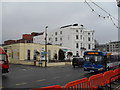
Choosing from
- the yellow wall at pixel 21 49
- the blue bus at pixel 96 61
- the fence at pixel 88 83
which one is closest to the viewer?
the fence at pixel 88 83

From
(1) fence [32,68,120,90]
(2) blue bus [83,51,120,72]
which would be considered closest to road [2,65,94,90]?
(2) blue bus [83,51,120,72]

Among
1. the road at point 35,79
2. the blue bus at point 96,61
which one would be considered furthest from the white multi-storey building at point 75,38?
the blue bus at point 96,61

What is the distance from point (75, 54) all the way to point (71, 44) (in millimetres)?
4105

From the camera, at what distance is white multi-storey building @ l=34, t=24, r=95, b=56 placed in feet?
220

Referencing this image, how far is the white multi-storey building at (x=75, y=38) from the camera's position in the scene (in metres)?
67.0

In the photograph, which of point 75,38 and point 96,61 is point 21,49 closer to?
point 75,38

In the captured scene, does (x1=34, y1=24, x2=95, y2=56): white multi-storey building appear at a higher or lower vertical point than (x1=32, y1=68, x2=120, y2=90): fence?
higher

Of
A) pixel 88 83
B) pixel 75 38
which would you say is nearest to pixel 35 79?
pixel 88 83

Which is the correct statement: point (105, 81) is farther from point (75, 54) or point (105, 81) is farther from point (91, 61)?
point (75, 54)

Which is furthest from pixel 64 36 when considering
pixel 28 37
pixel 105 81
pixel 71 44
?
pixel 105 81

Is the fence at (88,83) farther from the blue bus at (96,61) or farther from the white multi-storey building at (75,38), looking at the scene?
the white multi-storey building at (75,38)

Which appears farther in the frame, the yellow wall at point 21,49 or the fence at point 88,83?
the yellow wall at point 21,49

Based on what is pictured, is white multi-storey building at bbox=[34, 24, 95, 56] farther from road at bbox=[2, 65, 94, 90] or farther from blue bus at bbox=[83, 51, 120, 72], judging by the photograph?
blue bus at bbox=[83, 51, 120, 72]

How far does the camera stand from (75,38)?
67.2 meters
